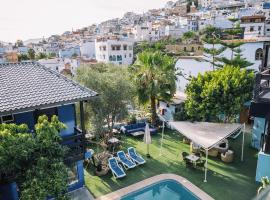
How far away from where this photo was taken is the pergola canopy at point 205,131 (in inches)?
601

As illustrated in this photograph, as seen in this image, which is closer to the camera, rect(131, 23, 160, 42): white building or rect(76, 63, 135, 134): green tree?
rect(76, 63, 135, 134): green tree

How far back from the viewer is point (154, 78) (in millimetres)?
22422

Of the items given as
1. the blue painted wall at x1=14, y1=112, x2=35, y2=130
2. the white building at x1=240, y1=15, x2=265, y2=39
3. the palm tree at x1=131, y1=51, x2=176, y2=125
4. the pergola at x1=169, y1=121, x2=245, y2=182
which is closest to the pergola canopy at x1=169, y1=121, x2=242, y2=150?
the pergola at x1=169, y1=121, x2=245, y2=182

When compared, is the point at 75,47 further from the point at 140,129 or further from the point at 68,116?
the point at 68,116

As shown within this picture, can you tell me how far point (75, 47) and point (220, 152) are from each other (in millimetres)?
90996

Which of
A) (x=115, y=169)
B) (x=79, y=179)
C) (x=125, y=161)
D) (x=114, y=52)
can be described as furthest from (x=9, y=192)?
(x=114, y=52)

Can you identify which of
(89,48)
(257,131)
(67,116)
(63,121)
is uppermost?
(89,48)

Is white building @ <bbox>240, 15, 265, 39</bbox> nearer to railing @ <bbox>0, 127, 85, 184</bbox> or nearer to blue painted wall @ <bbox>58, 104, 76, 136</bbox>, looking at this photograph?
blue painted wall @ <bbox>58, 104, 76, 136</bbox>

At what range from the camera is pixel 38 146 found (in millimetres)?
8992

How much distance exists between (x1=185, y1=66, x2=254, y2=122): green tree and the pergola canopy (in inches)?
35.6

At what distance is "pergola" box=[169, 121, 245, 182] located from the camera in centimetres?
1520

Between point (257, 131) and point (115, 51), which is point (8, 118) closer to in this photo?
point (257, 131)

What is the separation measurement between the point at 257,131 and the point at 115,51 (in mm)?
54012

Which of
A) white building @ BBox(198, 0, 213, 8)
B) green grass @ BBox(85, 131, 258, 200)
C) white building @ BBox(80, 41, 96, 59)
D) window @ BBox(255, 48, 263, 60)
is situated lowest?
green grass @ BBox(85, 131, 258, 200)
